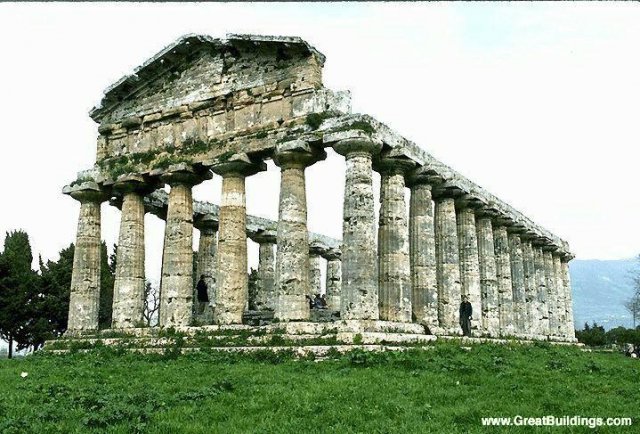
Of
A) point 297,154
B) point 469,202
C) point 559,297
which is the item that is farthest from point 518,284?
point 297,154

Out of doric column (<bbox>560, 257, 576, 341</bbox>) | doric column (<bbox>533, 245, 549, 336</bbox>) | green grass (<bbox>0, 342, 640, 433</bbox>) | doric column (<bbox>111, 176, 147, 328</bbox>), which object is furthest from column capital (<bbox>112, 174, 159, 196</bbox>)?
doric column (<bbox>560, 257, 576, 341</bbox>)

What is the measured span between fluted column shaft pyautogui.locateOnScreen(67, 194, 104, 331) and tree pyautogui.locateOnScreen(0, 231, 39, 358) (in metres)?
18.0

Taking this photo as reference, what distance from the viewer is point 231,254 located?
23641 mm

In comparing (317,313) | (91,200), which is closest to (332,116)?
(317,313)

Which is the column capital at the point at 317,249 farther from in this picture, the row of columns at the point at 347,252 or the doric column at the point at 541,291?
the doric column at the point at 541,291

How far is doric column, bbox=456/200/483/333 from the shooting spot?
29.2 metres

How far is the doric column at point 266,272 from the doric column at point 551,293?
1859 cm

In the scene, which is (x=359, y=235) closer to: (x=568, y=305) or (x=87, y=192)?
(x=87, y=192)

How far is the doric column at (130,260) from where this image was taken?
1008 inches

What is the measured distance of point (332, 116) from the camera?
22047mm

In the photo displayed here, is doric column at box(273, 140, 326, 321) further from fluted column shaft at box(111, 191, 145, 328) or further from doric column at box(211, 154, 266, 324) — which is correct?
fluted column shaft at box(111, 191, 145, 328)

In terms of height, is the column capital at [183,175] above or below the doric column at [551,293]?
above

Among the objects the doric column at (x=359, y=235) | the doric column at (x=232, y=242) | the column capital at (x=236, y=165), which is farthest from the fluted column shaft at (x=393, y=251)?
the doric column at (x=232, y=242)

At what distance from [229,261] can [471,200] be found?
41.3ft
